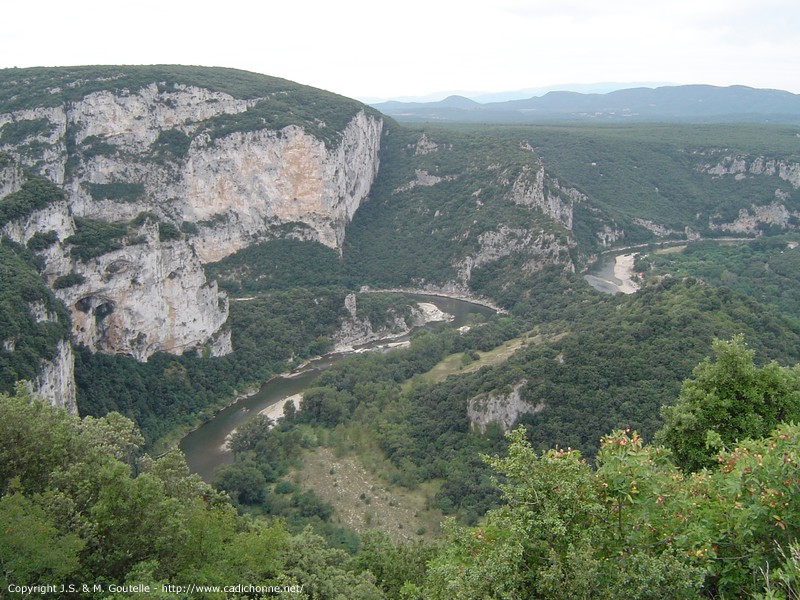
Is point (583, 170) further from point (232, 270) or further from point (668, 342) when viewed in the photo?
point (668, 342)

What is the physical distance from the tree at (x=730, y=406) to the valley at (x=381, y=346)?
0.27ft

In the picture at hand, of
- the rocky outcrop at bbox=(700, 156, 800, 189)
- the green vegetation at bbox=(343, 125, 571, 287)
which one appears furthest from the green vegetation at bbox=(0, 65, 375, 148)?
the rocky outcrop at bbox=(700, 156, 800, 189)

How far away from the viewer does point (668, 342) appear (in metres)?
39.3

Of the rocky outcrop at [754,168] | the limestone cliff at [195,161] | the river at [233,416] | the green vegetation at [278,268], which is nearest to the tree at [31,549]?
the river at [233,416]

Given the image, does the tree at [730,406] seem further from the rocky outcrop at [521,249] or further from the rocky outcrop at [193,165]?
the rocky outcrop at [193,165]

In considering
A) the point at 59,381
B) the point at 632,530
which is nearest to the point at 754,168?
the point at 59,381

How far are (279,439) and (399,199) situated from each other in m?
68.1

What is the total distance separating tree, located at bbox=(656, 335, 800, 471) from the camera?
1580cm

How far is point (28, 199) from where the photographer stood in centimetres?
4338

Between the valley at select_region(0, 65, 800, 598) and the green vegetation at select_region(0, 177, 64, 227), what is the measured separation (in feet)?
0.64

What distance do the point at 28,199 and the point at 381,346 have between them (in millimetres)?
36468

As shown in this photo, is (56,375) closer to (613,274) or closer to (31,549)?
(31,549)

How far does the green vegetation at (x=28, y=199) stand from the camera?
41.8m

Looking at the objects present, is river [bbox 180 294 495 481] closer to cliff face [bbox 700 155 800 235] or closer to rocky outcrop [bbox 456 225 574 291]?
rocky outcrop [bbox 456 225 574 291]
